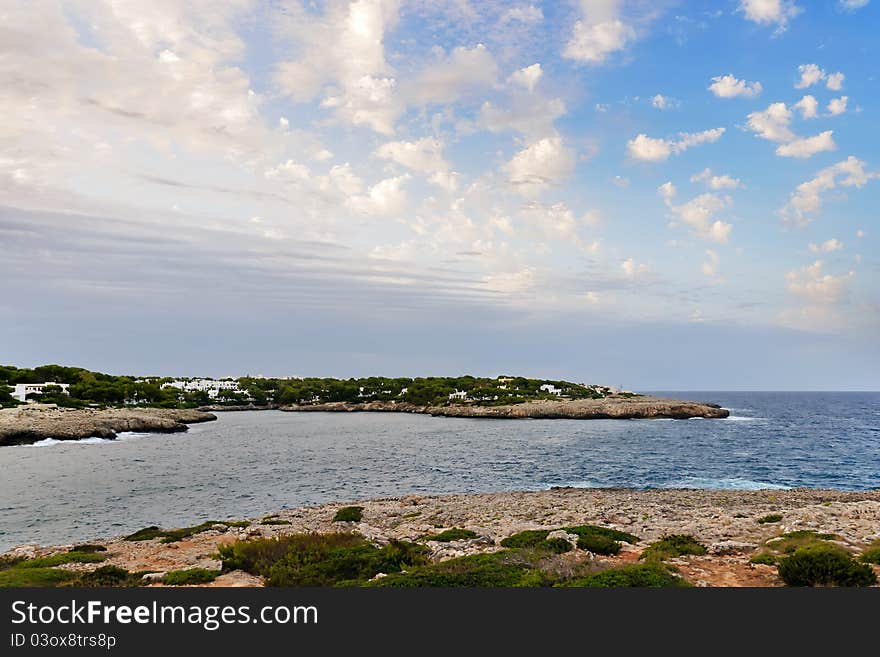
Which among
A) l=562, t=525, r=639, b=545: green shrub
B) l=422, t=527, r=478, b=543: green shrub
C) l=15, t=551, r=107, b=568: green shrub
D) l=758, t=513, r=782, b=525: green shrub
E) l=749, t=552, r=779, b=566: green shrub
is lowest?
l=15, t=551, r=107, b=568: green shrub

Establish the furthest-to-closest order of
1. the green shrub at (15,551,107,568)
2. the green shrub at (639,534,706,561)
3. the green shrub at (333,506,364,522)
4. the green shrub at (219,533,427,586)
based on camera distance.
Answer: the green shrub at (333,506,364,522) < the green shrub at (15,551,107,568) < the green shrub at (639,534,706,561) < the green shrub at (219,533,427,586)

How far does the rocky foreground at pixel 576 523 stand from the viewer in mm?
17797

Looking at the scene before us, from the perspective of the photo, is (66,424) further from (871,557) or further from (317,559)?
(871,557)

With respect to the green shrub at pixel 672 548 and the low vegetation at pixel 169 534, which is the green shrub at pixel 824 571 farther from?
the low vegetation at pixel 169 534

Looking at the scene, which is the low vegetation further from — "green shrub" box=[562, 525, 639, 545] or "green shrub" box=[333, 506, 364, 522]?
"green shrub" box=[562, 525, 639, 545]

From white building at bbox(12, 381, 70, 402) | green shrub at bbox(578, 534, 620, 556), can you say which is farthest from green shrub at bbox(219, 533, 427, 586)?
white building at bbox(12, 381, 70, 402)

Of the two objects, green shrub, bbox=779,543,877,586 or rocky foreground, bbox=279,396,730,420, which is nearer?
green shrub, bbox=779,543,877,586

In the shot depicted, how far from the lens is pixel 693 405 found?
500 feet

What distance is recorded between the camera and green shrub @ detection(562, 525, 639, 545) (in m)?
21.3

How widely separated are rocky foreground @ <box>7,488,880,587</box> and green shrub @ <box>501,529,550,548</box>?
1.77ft

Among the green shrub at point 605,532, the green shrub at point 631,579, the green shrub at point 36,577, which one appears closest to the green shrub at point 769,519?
the green shrub at point 605,532

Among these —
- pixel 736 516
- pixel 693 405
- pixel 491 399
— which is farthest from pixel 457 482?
pixel 491 399

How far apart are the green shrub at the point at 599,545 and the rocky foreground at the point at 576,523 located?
1.23 ft

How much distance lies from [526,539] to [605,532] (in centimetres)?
375
